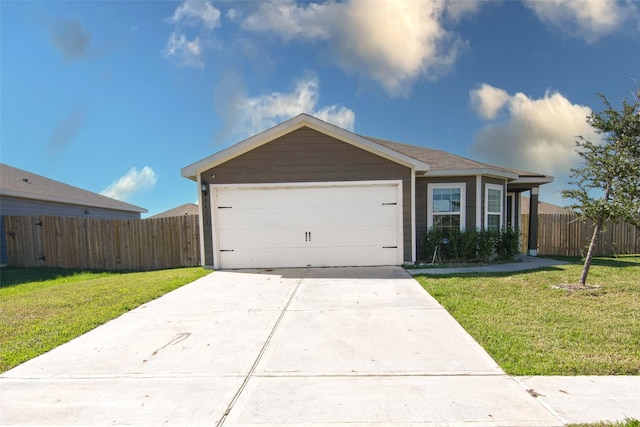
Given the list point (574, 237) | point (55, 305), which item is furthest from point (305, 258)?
point (574, 237)

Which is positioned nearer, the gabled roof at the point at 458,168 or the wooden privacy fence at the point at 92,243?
the gabled roof at the point at 458,168

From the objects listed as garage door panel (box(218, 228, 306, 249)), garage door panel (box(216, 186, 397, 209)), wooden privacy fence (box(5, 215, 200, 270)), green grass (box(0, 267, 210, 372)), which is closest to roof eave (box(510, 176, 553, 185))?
garage door panel (box(216, 186, 397, 209))

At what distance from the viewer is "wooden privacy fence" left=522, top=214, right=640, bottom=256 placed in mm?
12070

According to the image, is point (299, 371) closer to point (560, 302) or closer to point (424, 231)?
point (560, 302)

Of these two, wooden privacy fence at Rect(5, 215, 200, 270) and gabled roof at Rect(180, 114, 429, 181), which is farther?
wooden privacy fence at Rect(5, 215, 200, 270)

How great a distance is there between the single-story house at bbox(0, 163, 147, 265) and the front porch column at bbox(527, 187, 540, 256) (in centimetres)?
1815

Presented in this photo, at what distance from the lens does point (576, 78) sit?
425 inches

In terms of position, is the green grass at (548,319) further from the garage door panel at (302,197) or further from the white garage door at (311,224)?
the garage door panel at (302,197)

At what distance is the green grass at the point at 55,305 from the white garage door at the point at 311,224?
5.02 ft

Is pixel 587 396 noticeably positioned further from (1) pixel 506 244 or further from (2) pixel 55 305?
(1) pixel 506 244

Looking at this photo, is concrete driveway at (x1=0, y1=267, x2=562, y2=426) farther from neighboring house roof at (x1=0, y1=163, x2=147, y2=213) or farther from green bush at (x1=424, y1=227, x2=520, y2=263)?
neighboring house roof at (x1=0, y1=163, x2=147, y2=213)

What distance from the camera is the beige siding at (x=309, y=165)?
8562 millimetres

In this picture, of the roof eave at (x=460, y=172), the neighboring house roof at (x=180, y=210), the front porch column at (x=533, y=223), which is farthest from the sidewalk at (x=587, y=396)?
the neighboring house roof at (x=180, y=210)

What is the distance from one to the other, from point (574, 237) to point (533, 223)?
2.22 metres
